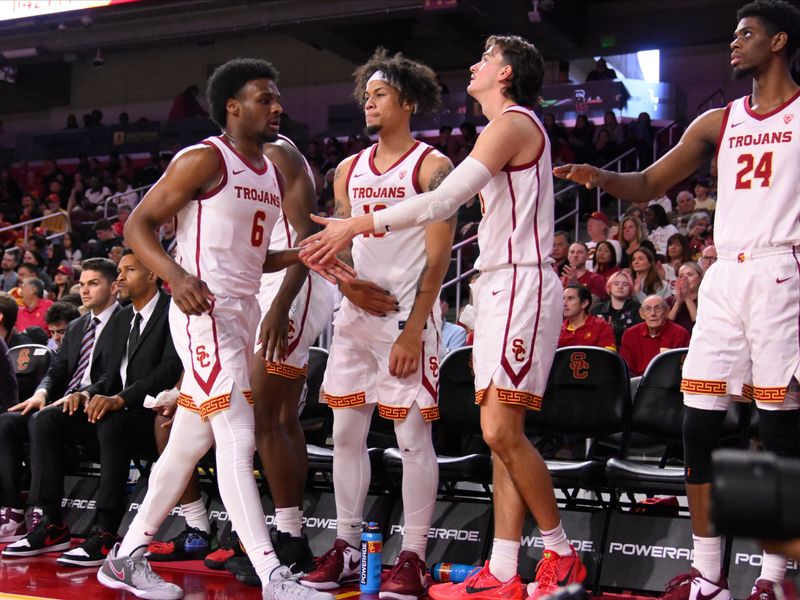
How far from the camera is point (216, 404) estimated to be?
4312mm

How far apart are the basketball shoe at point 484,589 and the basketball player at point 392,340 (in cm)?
24

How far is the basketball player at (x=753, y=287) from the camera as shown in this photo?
392 cm

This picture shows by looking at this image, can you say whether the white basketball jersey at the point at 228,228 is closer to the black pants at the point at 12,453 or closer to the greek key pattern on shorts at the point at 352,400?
the greek key pattern on shorts at the point at 352,400

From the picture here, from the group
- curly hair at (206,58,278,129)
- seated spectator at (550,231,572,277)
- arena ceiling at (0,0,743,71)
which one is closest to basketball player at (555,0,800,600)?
curly hair at (206,58,278,129)

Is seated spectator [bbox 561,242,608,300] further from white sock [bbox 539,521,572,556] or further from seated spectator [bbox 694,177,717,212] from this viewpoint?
white sock [bbox 539,521,572,556]

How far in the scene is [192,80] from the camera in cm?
2247

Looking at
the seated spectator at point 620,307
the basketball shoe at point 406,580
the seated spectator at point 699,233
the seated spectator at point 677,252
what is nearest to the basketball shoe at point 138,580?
the basketball shoe at point 406,580

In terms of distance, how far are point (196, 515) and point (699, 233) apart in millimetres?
6381

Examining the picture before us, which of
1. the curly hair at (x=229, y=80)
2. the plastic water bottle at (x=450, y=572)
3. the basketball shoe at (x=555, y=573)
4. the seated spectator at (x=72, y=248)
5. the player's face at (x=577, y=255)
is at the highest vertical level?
the curly hair at (x=229, y=80)

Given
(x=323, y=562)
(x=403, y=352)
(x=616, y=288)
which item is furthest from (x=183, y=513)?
(x=616, y=288)

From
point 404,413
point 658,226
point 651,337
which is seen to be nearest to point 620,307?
point 651,337

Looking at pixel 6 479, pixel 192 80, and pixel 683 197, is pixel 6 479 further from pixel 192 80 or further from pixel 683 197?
pixel 192 80

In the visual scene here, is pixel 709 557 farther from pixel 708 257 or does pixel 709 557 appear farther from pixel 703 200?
pixel 703 200

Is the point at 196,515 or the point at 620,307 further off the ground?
the point at 620,307
